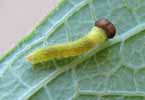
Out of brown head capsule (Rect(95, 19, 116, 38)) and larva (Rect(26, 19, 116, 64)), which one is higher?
brown head capsule (Rect(95, 19, 116, 38))

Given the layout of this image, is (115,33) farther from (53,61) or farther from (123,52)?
(53,61)

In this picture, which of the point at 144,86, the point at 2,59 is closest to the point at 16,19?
the point at 2,59

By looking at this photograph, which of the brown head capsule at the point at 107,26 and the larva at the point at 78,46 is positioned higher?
the brown head capsule at the point at 107,26
